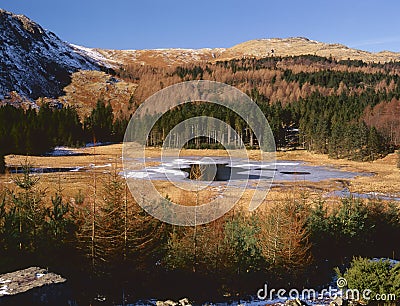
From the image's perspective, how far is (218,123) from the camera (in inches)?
3681

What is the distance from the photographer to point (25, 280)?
10.7 metres

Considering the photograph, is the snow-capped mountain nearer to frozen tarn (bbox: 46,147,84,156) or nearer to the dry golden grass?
frozen tarn (bbox: 46,147,84,156)

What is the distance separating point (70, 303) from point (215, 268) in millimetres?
6791

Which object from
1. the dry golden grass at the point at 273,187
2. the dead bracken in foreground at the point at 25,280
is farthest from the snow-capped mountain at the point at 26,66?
the dead bracken in foreground at the point at 25,280

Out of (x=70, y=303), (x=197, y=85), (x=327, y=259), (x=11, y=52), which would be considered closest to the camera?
(x=70, y=303)

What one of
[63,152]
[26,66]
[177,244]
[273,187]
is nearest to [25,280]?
[177,244]

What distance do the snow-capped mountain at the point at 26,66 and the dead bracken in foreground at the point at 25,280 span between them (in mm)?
143546

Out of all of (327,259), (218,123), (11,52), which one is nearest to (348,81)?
(218,123)

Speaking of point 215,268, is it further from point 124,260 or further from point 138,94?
point 138,94

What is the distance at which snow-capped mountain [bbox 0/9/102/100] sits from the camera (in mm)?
151125

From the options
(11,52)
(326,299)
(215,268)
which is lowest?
(326,299)

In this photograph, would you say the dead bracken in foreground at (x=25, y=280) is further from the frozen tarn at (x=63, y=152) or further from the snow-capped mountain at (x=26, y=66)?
the snow-capped mountain at (x=26, y=66)

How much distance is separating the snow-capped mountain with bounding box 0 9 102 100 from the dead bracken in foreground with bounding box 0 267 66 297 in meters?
144

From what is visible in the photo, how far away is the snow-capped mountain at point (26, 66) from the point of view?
151 meters
